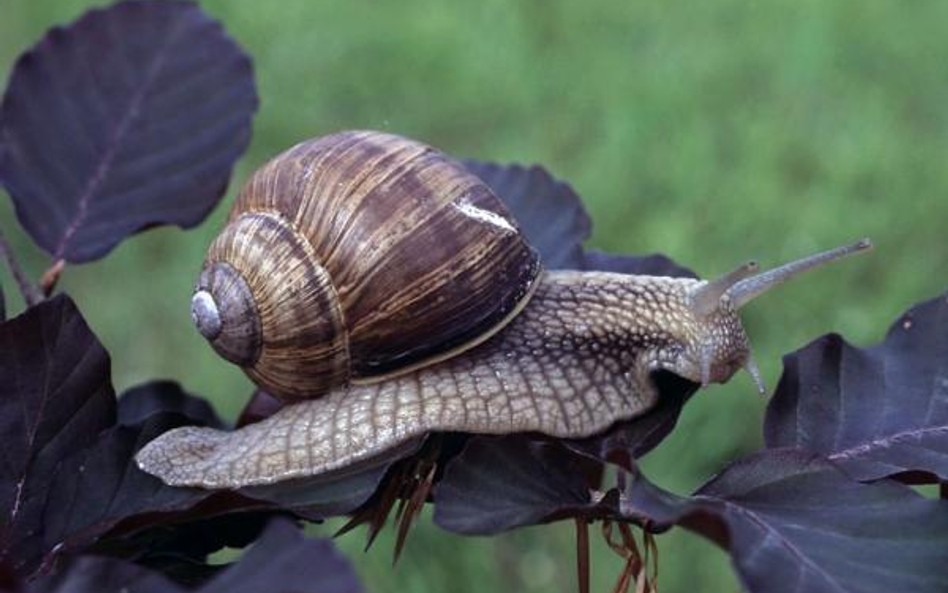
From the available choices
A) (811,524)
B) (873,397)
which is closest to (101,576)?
(811,524)

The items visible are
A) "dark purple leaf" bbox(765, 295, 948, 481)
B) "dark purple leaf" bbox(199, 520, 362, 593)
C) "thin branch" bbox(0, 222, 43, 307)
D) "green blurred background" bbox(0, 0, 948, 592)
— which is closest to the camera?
"dark purple leaf" bbox(199, 520, 362, 593)

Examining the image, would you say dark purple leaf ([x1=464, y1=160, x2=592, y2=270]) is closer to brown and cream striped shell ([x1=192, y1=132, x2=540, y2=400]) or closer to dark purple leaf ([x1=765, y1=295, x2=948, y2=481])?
brown and cream striped shell ([x1=192, y1=132, x2=540, y2=400])

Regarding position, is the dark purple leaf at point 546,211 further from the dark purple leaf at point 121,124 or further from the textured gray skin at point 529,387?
the dark purple leaf at point 121,124

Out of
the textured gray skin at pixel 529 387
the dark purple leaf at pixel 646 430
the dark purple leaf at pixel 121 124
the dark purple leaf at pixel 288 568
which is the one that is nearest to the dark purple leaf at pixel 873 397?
the dark purple leaf at pixel 646 430

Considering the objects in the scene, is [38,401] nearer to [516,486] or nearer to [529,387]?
[516,486]

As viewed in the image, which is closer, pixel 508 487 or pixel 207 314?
pixel 508 487

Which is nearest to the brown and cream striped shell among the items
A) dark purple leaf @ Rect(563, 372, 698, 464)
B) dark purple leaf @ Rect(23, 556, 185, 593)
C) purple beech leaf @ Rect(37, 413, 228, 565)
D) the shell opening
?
the shell opening
